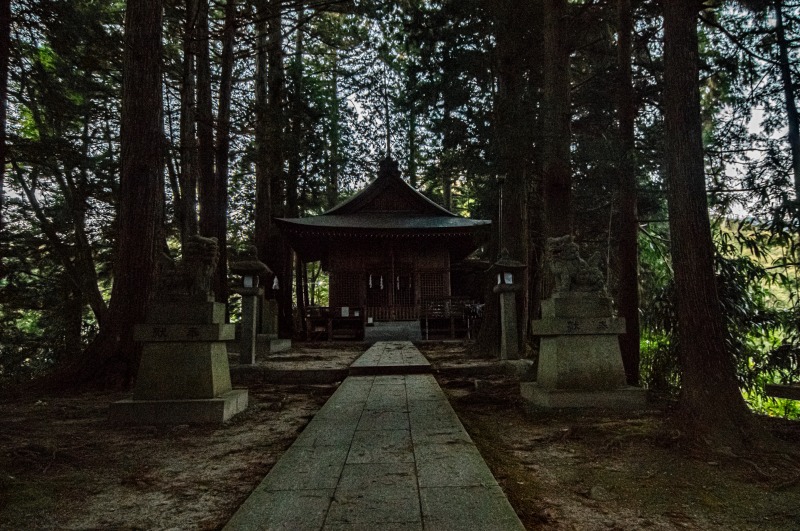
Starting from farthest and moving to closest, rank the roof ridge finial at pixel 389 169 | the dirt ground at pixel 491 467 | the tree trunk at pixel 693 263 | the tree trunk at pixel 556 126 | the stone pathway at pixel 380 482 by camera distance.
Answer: the roof ridge finial at pixel 389 169 → the tree trunk at pixel 556 126 → the tree trunk at pixel 693 263 → the dirt ground at pixel 491 467 → the stone pathway at pixel 380 482

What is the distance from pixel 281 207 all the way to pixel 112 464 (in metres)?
15.5

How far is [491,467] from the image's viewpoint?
3.21m

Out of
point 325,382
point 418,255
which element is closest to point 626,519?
point 325,382

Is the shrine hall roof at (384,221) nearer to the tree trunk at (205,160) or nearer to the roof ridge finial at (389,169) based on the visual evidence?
the roof ridge finial at (389,169)

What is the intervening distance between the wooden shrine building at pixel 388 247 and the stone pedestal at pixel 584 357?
40.5ft

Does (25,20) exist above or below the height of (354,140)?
below

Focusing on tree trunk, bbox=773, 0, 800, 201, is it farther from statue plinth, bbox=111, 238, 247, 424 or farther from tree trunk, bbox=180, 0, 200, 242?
tree trunk, bbox=180, 0, 200, 242

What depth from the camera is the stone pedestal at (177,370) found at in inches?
175

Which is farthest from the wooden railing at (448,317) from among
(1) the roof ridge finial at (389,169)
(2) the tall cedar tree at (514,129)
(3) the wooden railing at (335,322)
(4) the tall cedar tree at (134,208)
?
(4) the tall cedar tree at (134,208)

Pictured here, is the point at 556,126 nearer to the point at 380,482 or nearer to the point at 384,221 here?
the point at 380,482

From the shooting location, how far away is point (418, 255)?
1916 cm

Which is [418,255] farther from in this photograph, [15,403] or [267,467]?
[267,467]

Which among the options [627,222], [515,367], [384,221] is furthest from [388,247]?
[627,222]

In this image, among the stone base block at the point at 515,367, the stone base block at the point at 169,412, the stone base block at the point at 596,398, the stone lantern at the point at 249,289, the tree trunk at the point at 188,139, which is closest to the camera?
the stone base block at the point at 169,412
